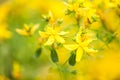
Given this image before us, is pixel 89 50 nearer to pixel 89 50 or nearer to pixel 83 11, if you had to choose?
pixel 89 50

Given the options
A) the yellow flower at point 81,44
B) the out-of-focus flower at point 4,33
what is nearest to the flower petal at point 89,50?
the yellow flower at point 81,44

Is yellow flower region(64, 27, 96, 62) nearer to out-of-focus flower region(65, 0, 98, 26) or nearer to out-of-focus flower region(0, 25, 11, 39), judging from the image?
out-of-focus flower region(65, 0, 98, 26)

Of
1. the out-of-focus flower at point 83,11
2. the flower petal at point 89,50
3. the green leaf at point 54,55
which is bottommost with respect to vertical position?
the green leaf at point 54,55

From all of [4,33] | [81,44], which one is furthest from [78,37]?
[4,33]

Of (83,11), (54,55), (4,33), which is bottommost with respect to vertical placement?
(4,33)

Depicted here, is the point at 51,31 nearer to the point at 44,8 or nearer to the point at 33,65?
the point at 33,65

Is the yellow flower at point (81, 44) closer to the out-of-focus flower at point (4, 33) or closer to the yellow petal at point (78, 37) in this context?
the yellow petal at point (78, 37)

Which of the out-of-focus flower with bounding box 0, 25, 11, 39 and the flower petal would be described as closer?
the flower petal

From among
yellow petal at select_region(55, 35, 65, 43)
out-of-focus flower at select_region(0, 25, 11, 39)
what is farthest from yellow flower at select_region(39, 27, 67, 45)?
out-of-focus flower at select_region(0, 25, 11, 39)

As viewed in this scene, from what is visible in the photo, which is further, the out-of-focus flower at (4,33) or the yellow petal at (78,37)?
the out-of-focus flower at (4,33)
